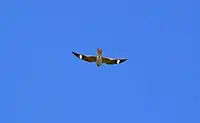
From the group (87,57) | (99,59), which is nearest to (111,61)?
(99,59)

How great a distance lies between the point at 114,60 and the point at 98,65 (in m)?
2.73

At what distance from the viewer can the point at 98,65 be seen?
6184cm

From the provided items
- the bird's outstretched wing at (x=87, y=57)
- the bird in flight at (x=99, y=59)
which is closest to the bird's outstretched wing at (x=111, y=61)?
the bird in flight at (x=99, y=59)

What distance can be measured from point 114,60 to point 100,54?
9.98 ft

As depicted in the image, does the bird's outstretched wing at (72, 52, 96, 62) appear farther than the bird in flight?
Yes

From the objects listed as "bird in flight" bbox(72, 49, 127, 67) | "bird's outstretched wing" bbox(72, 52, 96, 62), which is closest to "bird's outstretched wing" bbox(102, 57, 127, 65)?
"bird in flight" bbox(72, 49, 127, 67)

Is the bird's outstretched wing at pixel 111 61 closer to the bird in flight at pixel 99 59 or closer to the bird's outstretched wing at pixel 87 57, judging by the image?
the bird in flight at pixel 99 59

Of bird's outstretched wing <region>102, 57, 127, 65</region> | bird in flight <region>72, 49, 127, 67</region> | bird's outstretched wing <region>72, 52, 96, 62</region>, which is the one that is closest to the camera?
bird in flight <region>72, 49, 127, 67</region>

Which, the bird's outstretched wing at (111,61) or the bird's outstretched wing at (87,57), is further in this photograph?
the bird's outstretched wing at (111,61)

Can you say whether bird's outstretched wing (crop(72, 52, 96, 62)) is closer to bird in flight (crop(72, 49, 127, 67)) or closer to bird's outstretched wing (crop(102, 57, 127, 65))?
bird in flight (crop(72, 49, 127, 67))

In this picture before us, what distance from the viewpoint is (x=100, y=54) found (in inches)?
2414

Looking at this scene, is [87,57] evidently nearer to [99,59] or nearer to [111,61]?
[99,59]

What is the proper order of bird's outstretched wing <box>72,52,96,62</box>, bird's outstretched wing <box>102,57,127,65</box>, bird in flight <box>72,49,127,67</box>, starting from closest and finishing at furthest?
1. bird in flight <box>72,49,127,67</box>
2. bird's outstretched wing <box>72,52,96,62</box>
3. bird's outstretched wing <box>102,57,127,65</box>

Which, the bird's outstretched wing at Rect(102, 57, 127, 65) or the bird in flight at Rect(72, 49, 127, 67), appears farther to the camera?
the bird's outstretched wing at Rect(102, 57, 127, 65)
